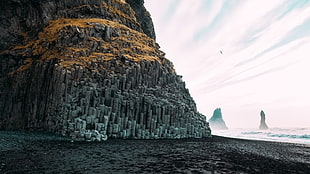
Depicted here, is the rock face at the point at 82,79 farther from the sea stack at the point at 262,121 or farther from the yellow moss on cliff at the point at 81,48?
the sea stack at the point at 262,121

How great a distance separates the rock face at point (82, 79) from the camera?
25078mm

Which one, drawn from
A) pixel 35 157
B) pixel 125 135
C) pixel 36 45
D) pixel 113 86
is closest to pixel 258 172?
pixel 35 157

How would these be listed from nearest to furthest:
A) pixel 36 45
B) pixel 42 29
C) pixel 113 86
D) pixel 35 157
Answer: pixel 35 157 → pixel 113 86 → pixel 36 45 → pixel 42 29

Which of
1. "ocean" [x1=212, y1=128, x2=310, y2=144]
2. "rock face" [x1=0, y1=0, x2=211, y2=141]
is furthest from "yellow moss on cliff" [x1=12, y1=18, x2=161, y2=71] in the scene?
"ocean" [x1=212, y1=128, x2=310, y2=144]

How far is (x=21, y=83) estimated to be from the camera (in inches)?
1188

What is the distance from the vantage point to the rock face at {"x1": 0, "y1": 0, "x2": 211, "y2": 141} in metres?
25.1

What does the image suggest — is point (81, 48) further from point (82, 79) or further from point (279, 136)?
point (279, 136)

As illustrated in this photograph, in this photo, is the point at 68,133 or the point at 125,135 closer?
the point at 68,133

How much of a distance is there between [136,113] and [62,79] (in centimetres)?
1148

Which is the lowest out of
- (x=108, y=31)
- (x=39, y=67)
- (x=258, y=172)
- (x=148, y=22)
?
(x=258, y=172)

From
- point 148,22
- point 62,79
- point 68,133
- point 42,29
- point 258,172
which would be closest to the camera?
point 258,172

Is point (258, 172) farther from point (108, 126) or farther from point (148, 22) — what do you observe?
point (148, 22)

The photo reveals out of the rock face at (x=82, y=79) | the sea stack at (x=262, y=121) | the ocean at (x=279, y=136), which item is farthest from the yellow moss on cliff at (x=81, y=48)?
the sea stack at (x=262, y=121)

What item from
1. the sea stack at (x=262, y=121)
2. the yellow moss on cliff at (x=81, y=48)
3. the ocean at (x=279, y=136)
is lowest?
the ocean at (x=279, y=136)
